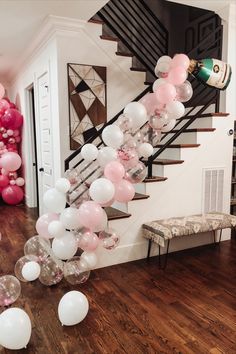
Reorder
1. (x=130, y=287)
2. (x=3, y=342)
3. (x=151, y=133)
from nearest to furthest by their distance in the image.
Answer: (x=3, y=342), (x=130, y=287), (x=151, y=133)

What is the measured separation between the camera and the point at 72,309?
2.11 meters

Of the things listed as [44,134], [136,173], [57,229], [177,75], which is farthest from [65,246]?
[44,134]

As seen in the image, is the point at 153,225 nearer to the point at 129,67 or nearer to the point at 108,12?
the point at 129,67

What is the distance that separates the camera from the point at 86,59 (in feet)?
12.4

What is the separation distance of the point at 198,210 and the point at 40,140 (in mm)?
2620

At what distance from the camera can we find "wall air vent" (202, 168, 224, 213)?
148 inches

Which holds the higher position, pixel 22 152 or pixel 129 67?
pixel 129 67

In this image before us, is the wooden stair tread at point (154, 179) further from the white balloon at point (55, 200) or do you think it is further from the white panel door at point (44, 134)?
the white panel door at point (44, 134)

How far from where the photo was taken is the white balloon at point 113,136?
263 centimetres

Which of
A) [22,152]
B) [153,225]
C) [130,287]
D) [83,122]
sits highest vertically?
[83,122]

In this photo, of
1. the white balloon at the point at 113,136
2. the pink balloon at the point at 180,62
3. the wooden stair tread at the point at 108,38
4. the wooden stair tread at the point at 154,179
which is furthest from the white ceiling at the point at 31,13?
the wooden stair tread at the point at 154,179

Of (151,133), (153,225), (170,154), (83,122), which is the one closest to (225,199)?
(170,154)

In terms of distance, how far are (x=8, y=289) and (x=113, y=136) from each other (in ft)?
4.97

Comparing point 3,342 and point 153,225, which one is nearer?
point 3,342
